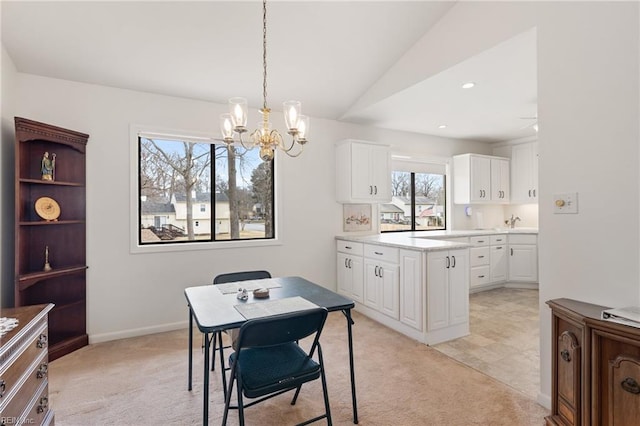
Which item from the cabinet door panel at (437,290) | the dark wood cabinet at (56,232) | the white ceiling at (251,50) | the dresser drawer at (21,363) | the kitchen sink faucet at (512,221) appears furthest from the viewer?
the kitchen sink faucet at (512,221)

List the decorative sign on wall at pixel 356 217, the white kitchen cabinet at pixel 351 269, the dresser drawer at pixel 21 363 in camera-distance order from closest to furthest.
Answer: the dresser drawer at pixel 21 363, the white kitchen cabinet at pixel 351 269, the decorative sign on wall at pixel 356 217

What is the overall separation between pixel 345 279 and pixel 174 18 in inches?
131

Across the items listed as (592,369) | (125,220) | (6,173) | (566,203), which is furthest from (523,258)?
(6,173)

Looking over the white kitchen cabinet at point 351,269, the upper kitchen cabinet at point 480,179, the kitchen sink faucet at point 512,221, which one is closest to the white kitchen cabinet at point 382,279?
the white kitchen cabinet at point 351,269

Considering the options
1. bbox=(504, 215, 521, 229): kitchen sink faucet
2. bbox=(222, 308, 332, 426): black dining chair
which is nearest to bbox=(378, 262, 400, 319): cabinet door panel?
bbox=(222, 308, 332, 426): black dining chair

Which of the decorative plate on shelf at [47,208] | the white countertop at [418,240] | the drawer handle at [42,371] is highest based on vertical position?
the decorative plate on shelf at [47,208]

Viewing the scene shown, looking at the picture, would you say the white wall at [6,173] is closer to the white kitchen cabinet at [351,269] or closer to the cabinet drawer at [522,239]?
the white kitchen cabinet at [351,269]

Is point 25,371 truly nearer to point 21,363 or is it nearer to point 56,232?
point 21,363

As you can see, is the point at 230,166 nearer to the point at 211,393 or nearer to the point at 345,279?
the point at 345,279

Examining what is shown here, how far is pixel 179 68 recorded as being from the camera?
3.07 meters

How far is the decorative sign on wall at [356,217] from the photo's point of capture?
15.0 ft

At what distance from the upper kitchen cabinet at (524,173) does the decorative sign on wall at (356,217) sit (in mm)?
2963

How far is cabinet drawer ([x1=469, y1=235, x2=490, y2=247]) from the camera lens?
194 inches

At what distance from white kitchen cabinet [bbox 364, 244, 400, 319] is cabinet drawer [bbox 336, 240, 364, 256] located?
5.5 inches
